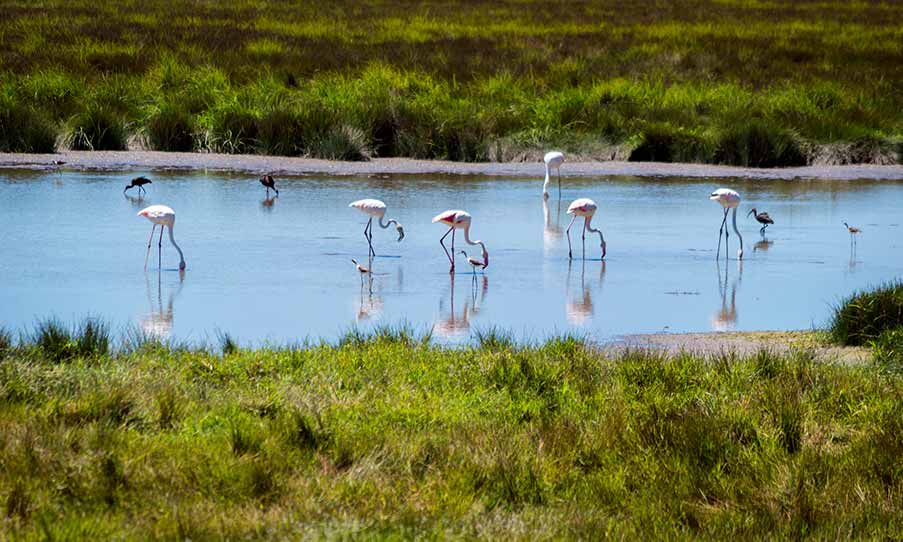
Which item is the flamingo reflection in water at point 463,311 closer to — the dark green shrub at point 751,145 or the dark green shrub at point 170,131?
the dark green shrub at point 170,131

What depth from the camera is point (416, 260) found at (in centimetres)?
1329

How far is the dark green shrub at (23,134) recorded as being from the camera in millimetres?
21281

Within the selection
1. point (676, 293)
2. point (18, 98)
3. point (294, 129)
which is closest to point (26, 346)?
point (676, 293)

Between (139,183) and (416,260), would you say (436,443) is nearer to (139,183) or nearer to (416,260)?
(416,260)

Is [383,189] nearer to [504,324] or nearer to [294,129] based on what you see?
[294,129]

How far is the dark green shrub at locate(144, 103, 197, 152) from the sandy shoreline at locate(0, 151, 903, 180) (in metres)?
0.50

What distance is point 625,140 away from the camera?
23.4 metres

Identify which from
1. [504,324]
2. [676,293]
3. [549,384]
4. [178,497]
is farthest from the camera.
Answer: [676,293]

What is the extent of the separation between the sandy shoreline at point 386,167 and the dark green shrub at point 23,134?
30cm

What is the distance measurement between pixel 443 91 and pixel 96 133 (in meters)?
6.60

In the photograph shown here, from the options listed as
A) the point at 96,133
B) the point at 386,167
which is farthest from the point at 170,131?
the point at 386,167

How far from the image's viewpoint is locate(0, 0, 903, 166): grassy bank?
22.6 meters

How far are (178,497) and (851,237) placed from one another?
1146cm

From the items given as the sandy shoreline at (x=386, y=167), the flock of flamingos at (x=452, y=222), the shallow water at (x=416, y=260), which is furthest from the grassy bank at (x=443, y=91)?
the flock of flamingos at (x=452, y=222)
